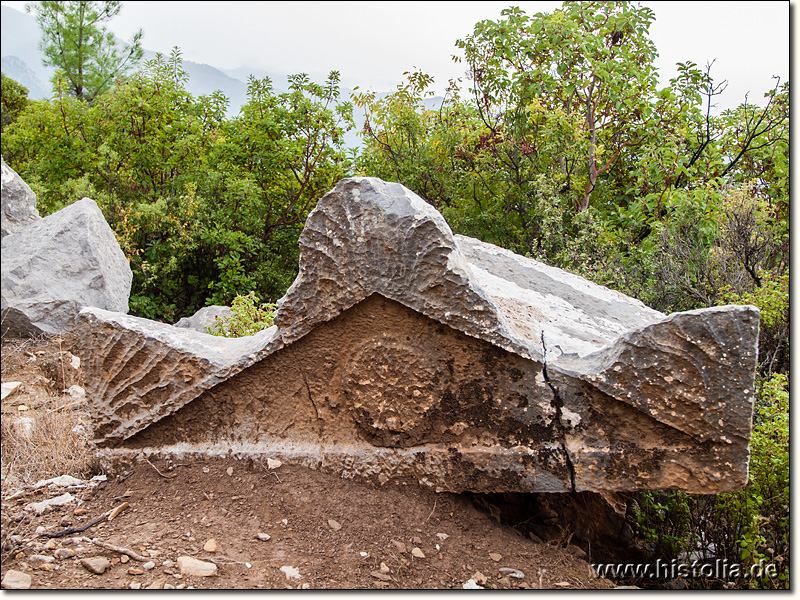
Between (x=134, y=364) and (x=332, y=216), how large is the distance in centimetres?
112

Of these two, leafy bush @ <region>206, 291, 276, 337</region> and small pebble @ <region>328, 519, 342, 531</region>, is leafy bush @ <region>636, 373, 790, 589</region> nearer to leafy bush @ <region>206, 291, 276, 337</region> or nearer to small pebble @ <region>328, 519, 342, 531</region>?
small pebble @ <region>328, 519, 342, 531</region>

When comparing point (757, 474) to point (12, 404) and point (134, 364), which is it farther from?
point (12, 404)

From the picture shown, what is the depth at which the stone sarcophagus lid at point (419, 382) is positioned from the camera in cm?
263

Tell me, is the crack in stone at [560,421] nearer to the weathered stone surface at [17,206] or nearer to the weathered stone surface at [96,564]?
the weathered stone surface at [96,564]

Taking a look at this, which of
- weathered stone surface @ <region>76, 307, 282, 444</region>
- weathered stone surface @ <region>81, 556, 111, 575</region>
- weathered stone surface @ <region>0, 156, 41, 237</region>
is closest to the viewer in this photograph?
weathered stone surface @ <region>81, 556, 111, 575</region>

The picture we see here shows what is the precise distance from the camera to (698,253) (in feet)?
18.7

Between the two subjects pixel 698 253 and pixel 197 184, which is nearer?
pixel 698 253

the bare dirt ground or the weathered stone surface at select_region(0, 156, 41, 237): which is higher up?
the weathered stone surface at select_region(0, 156, 41, 237)

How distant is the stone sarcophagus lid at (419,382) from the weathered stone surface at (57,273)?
2663 millimetres

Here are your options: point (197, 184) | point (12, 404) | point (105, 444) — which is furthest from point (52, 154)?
point (105, 444)

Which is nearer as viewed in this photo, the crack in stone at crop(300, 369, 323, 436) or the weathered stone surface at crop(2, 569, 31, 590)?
the weathered stone surface at crop(2, 569, 31, 590)

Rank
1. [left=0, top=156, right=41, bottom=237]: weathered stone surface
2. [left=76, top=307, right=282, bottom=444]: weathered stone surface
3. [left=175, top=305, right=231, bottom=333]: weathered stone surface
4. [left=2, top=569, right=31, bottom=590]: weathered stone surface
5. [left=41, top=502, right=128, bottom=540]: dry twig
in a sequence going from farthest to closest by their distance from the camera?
[left=175, top=305, right=231, bottom=333]: weathered stone surface → [left=0, top=156, right=41, bottom=237]: weathered stone surface → [left=76, top=307, right=282, bottom=444]: weathered stone surface → [left=41, top=502, right=128, bottom=540]: dry twig → [left=2, top=569, right=31, bottom=590]: weathered stone surface

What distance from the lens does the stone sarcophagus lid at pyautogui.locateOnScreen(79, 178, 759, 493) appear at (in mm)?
2627

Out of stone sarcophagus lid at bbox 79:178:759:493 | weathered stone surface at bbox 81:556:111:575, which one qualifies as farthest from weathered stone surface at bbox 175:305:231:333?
weathered stone surface at bbox 81:556:111:575
